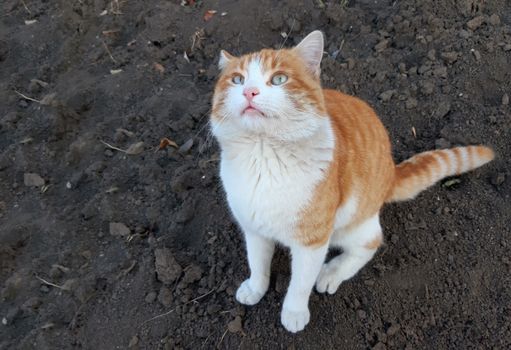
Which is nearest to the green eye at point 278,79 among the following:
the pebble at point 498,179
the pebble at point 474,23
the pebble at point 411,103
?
the pebble at point 411,103

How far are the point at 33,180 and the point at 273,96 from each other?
2.29m

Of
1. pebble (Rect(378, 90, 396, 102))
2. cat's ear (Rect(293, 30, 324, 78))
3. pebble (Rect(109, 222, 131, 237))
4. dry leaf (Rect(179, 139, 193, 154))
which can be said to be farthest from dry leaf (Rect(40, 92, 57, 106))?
pebble (Rect(378, 90, 396, 102))

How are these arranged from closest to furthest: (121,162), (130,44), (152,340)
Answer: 1. (152,340)
2. (121,162)
3. (130,44)

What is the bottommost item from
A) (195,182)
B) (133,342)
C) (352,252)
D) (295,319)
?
(133,342)

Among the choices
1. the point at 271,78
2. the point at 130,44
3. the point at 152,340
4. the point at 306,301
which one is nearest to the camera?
the point at 271,78

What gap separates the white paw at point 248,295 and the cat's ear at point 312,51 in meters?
1.19

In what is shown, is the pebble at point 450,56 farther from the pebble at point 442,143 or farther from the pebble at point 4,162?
the pebble at point 4,162

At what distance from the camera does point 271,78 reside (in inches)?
84.0

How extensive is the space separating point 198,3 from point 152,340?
10.2ft

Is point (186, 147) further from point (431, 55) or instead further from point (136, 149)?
point (431, 55)

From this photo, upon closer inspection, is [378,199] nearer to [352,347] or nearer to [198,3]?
[352,347]

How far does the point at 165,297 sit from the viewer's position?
2.73 meters

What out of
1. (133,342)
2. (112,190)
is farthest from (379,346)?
(112,190)

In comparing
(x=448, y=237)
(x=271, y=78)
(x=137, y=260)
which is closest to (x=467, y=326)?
(x=448, y=237)
